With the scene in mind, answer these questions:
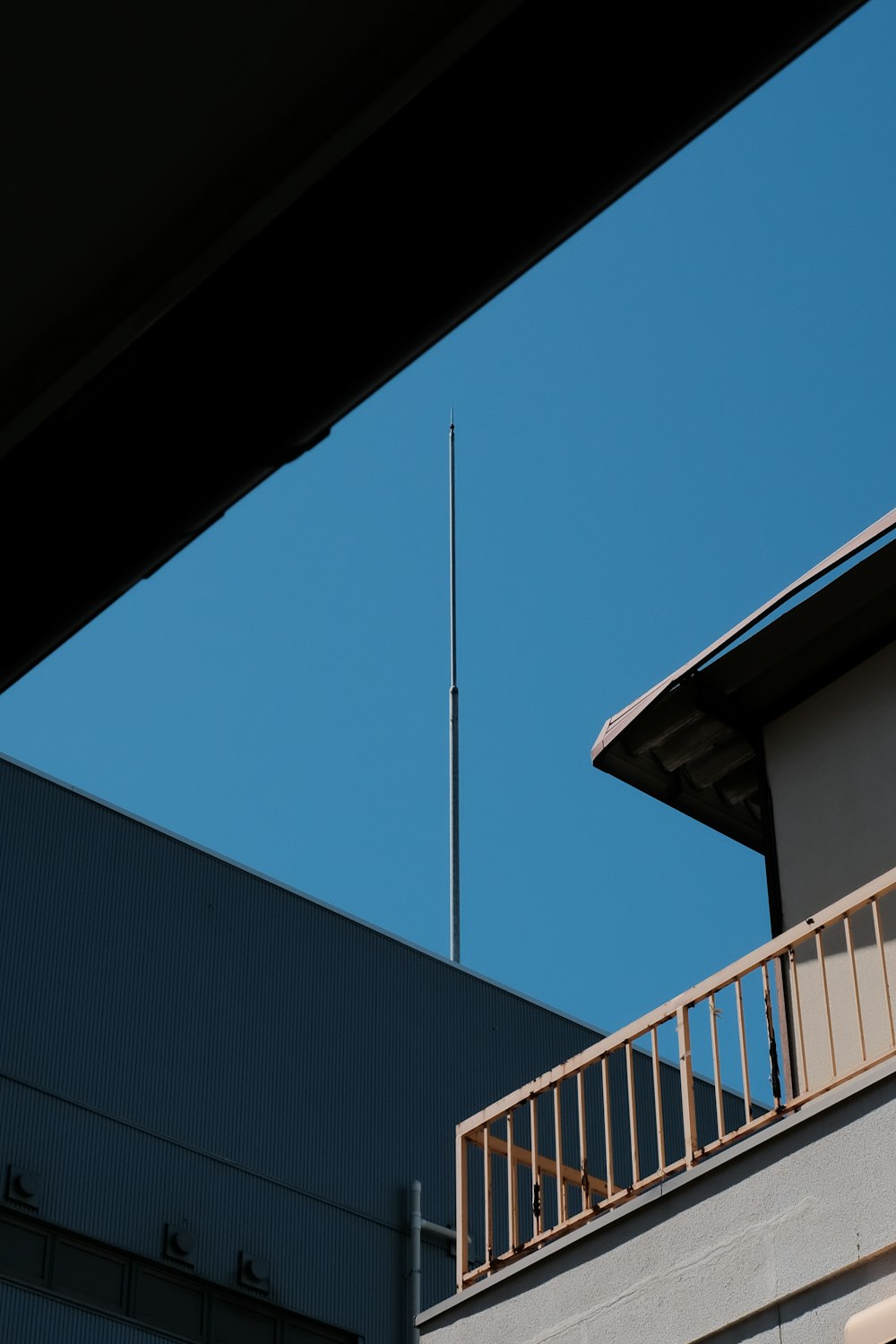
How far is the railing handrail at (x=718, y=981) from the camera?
877 centimetres

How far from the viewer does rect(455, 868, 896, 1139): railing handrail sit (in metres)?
8.77

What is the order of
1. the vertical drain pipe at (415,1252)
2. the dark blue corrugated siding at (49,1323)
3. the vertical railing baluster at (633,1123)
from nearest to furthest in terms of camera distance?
1. the vertical railing baluster at (633,1123)
2. the dark blue corrugated siding at (49,1323)
3. the vertical drain pipe at (415,1252)

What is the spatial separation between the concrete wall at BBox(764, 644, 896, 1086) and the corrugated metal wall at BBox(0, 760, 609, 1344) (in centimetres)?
800

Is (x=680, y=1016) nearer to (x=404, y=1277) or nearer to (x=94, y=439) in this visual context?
(x=94, y=439)

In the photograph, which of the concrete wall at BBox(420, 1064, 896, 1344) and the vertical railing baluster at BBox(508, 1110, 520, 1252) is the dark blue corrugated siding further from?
the concrete wall at BBox(420, 1064, 896, 1344)

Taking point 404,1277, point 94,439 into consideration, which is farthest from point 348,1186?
point 94,439

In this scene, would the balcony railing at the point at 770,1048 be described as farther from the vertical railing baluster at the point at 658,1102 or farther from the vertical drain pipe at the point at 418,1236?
the vertical drain pipe at the point at 418,1236

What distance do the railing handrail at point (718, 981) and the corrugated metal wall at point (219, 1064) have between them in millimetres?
7499

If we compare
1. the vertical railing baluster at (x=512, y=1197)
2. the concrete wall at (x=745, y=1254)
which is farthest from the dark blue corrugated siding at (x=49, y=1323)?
the concrete wall at (x=745, y=1254)

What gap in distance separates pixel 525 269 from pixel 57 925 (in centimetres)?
1622

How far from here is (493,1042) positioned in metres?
20.8

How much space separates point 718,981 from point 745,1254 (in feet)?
4.63

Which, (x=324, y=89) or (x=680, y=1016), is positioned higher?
(x=680, y=1016)

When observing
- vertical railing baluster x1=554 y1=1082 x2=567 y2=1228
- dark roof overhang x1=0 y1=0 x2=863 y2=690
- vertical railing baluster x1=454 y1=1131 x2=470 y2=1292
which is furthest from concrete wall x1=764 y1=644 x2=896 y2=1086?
dark roof overhang x1=0 y1=0 x2=863 y2=690
